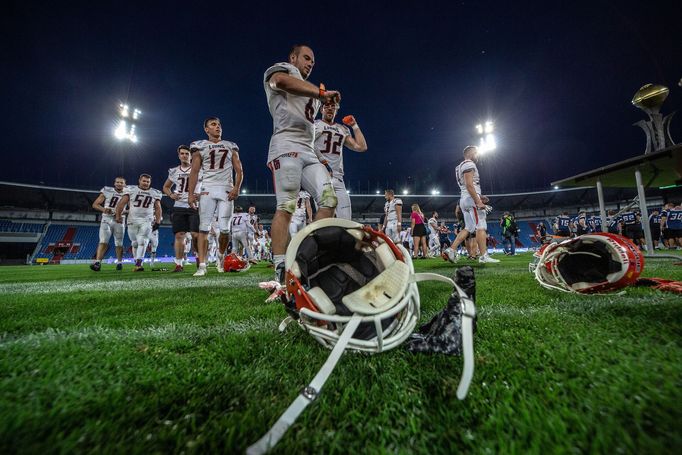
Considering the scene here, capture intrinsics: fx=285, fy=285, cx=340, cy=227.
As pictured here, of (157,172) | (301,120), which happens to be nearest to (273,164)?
(301,120)

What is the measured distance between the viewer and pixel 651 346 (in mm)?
1008

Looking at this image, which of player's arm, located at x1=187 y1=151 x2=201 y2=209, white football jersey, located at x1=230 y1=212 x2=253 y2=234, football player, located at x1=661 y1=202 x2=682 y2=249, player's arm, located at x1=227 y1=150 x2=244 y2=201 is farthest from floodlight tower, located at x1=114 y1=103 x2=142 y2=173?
football player, located at x1=661 y1=202 x2=682 y2=249

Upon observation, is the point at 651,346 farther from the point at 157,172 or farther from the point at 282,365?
A: the point at 157,172

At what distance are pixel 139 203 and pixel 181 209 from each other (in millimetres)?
1974

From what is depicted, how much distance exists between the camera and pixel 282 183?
105 inches

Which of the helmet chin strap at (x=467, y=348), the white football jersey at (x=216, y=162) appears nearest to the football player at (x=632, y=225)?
the white football jersey at (x=216, y=162)

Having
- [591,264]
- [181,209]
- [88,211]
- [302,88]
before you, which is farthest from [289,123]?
[88,211]

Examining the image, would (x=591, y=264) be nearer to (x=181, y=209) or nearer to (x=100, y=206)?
(x=181, y=209)

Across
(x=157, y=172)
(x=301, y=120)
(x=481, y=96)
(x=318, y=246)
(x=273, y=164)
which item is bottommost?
(x=318, y=246)

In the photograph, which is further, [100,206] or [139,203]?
[100,206]

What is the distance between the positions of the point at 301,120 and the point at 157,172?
1975 inches

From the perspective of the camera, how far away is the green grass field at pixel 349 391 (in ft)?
1.99

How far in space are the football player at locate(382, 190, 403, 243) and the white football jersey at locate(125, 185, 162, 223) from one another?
263 inches

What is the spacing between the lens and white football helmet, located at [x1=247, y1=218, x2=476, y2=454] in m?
0.82
